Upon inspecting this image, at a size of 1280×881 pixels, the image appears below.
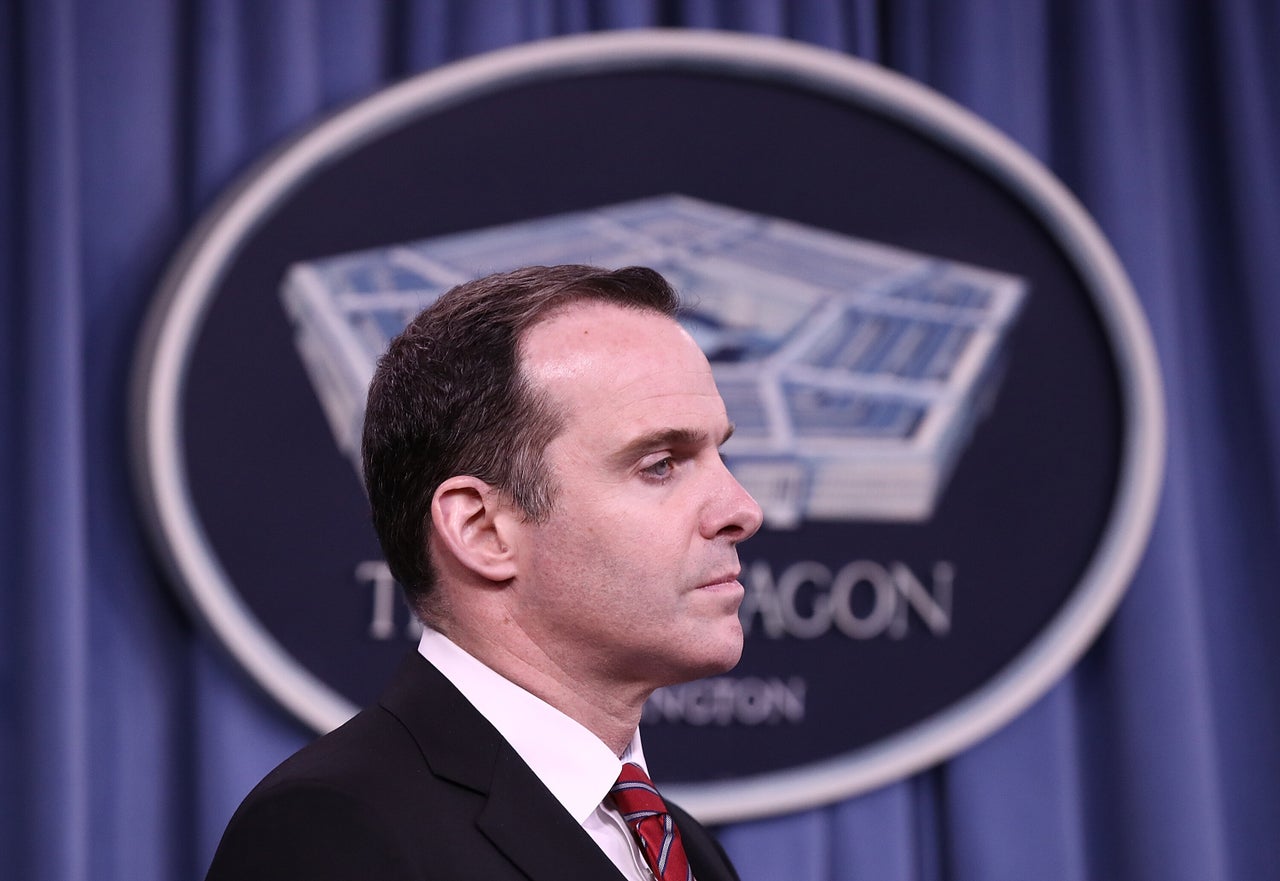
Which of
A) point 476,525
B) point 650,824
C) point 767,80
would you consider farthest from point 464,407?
point 767,80

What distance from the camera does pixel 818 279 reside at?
5.62 ft

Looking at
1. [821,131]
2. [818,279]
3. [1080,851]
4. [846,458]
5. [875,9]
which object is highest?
[875,9]

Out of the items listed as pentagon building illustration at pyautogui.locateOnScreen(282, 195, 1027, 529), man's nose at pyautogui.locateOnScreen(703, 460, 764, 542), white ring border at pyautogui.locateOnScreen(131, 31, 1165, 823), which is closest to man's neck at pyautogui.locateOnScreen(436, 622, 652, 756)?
man's nose at pyautogui.locateOnScreen(703, 460, 764, 542)

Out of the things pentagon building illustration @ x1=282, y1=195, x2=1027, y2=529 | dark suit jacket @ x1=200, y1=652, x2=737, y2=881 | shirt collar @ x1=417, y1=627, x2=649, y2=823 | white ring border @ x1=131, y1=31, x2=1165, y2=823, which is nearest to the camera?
dark suit jacket @ x1=200, y1=652, x2=737, y2=881

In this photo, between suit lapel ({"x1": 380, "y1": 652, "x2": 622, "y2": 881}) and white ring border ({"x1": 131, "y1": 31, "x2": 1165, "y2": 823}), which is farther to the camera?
white ring border ({"x1": 131, "y1": 31, "x2": 1165, "y2": 823})

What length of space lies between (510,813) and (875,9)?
1.32 meters

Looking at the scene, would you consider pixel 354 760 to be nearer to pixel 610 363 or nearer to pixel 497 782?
pixel 497 782

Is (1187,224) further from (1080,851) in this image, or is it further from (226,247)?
(226,247)

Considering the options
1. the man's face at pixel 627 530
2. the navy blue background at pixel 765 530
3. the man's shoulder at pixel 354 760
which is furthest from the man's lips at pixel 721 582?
the navy blue background at pixel 765 530

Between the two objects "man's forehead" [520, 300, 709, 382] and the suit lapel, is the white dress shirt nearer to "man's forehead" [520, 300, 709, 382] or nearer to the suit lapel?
the suit lapel

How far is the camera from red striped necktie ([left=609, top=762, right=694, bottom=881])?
0.94 metres

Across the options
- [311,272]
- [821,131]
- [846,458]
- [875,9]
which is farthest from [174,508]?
[875,9]

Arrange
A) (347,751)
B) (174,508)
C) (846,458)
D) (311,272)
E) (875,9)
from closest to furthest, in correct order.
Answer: (347,751), (174,508), (311,272), (846,458), (875,9)

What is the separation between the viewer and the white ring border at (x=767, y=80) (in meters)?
1.45
